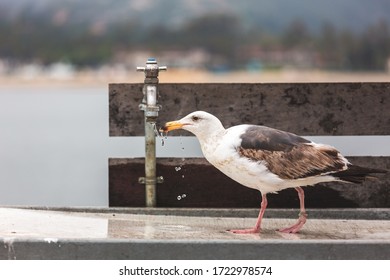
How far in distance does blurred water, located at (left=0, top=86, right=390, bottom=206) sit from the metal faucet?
0.86ft

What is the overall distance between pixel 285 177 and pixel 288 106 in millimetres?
1451

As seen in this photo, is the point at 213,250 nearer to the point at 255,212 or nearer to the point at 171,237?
the point at 171,237

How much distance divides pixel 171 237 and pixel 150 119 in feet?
4.66

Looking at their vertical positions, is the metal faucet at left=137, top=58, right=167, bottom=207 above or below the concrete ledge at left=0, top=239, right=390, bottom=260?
above

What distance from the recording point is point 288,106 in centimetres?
941

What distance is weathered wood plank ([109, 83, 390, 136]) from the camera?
30.8 ft

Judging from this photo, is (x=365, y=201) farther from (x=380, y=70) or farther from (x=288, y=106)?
(x=380, y=70)

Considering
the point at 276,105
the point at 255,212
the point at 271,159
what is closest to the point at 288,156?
the point at 271,159

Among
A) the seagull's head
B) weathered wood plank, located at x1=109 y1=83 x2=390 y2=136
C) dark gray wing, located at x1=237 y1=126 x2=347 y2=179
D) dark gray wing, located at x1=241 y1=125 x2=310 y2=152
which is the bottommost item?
dark gray wing, located at x1=237 y1=126 x2=347 y2=179

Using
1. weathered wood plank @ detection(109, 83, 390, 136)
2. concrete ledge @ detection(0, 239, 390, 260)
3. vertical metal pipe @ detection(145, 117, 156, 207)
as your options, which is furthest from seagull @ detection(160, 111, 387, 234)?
weathered wood plank @ detection(109, 83, 390, 136)

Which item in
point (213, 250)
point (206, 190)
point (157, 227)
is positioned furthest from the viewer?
point (206, 190)

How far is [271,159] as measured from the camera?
26.5ft

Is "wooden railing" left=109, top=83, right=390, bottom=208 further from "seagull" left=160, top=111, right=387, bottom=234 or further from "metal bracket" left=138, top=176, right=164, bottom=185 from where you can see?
"seagull" left=160, top=111, right=387, bottom=234

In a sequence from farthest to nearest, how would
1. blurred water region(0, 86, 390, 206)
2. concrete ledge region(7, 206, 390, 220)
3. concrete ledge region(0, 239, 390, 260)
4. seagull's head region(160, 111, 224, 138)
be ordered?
blurred water region(0, 86, 390, 206)
concrete ledge region(7, 206, 390, 220)
seagull's head region(160, 111, 224, 138)
concrete ledge region(0, 239, 390, 260)
